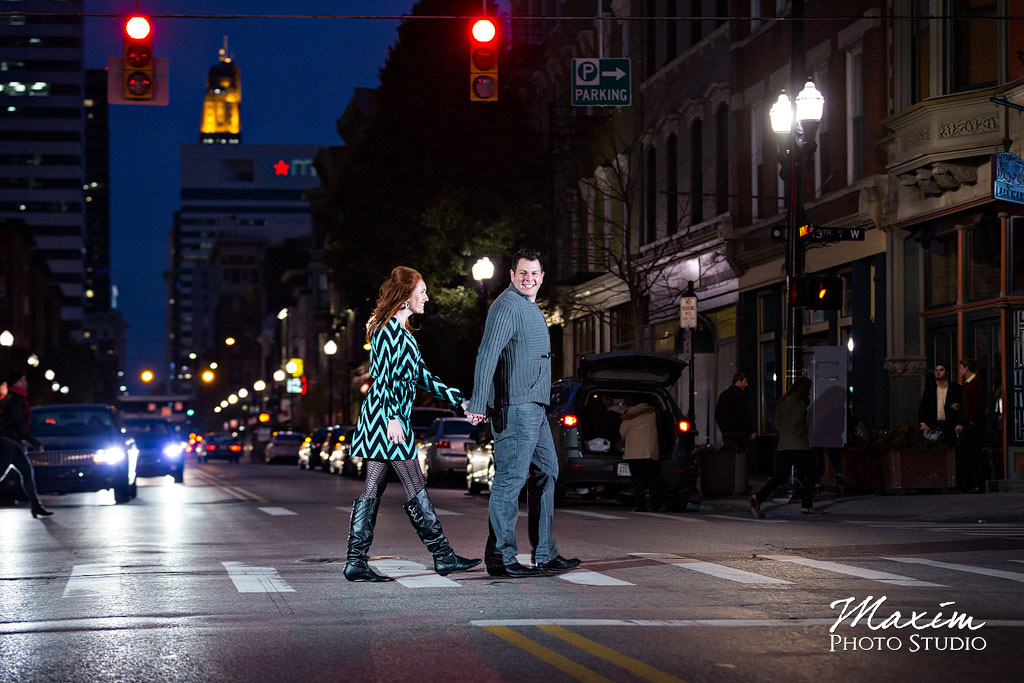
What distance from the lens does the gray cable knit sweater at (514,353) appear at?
34.3 feet

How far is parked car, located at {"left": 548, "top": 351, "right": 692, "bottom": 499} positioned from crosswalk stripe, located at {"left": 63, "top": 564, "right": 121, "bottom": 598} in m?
9.98

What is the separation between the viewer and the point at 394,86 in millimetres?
46812

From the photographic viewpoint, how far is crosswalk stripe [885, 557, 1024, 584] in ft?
35.0

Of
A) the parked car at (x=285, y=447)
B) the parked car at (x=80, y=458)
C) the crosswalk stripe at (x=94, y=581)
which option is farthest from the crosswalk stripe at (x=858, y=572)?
the parked car at (x=285, y=447)

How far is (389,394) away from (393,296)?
0.65m

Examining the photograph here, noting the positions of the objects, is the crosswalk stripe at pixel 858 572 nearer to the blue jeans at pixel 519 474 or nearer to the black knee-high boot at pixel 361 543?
the blue jeans at pixel 519 474

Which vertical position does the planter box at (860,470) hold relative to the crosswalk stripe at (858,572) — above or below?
above

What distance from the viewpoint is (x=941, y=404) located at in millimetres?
23766

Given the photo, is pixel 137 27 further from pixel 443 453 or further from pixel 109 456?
pixel 443 453

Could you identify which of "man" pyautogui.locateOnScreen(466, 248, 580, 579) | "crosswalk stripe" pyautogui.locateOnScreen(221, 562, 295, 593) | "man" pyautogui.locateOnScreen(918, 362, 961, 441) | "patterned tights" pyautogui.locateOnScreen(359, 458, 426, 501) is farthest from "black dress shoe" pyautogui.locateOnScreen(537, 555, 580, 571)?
"man" pyautogui.locateOnScreen(918, 362, 961, 441)

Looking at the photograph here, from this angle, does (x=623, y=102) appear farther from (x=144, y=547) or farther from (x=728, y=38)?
(x=144, y=547)

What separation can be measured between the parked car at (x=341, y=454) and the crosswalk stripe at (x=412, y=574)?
29922mm

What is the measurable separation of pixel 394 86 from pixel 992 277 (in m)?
26.3

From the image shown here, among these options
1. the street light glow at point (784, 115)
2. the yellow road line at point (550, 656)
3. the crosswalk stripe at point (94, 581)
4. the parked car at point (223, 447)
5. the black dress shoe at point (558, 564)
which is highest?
the street light glow at point (784, 115)
